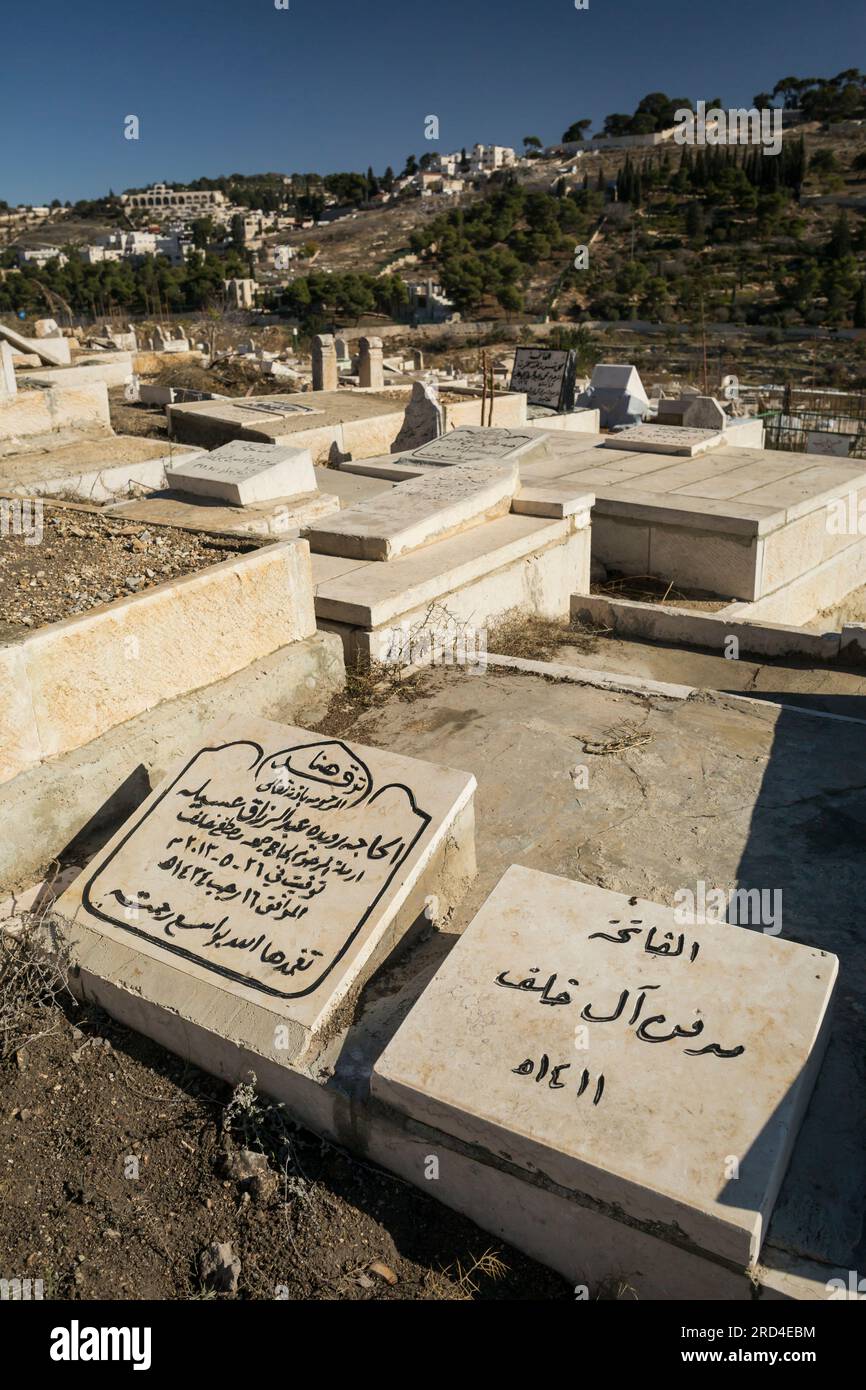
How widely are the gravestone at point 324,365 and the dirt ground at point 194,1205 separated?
42.2 ft

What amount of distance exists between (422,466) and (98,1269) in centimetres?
694

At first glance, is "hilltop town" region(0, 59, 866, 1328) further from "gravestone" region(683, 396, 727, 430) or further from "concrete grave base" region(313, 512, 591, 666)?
"gravestone" region(683, 396, 727, 430)

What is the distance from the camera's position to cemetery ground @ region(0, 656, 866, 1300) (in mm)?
2479

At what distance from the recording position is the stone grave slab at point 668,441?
9859mm

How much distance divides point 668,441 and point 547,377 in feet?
19.6

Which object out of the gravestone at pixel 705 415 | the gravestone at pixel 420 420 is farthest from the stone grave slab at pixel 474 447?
the gravestone at pixel 705 415

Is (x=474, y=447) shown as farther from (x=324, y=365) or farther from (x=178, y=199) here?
(x=178, y=199)

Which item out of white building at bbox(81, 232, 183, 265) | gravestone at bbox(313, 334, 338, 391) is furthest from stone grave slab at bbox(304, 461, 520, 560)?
white building at bbox(81, 232, 183, 265)

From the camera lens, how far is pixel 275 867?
3.35m

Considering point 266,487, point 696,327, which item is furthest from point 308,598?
point 696,327

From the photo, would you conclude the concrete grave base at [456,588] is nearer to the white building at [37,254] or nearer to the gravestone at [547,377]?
the gravestone at [547,377]

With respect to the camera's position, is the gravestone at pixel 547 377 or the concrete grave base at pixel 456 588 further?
the gravestone at pixel 547 377

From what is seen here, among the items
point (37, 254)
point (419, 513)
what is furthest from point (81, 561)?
point (37, 254)

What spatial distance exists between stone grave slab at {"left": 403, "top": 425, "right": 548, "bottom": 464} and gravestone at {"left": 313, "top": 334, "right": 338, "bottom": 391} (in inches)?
241
